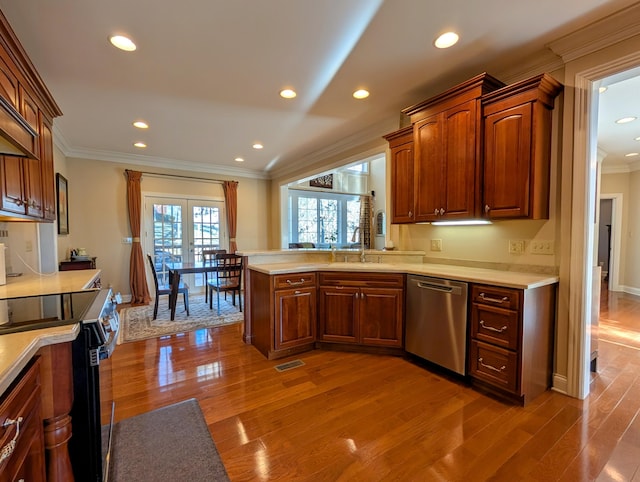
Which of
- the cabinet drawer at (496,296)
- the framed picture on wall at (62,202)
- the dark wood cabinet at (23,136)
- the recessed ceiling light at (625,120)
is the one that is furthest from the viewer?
the framed picture on wall at (62,202)

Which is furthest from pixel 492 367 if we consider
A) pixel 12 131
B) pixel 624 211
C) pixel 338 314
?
pixel 624 211

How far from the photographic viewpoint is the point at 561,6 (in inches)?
73.8

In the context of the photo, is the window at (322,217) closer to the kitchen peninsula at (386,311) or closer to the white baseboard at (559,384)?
the kitchen peninsula at (386,311)

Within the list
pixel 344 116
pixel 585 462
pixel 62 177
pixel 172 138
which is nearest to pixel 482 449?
pixel 585 462

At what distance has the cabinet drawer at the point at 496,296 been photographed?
7.03 ft

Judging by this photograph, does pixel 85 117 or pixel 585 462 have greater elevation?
pixel 85 117

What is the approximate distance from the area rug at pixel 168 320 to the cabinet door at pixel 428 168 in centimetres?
294

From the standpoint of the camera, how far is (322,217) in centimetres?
848

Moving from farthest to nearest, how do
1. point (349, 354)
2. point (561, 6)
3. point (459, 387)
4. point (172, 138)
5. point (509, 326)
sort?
1. point (172, 138)
2. point (349, 354)
3. point (459, 387)
4. point (509, 326)
5. point (561, 6)

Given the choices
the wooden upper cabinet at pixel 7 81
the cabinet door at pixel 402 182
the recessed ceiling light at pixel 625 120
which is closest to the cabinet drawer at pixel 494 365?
the cabinet door at pixel 402 182

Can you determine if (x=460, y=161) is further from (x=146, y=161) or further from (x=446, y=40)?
(x=146, y=161)

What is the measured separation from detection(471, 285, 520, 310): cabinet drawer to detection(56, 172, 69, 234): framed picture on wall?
210 inches

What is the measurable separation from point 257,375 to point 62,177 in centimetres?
437

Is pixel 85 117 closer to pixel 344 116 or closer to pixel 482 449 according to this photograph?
pixel 344 116
